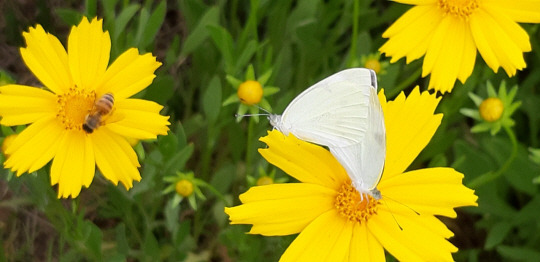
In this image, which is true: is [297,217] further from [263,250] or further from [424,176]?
[263,250]

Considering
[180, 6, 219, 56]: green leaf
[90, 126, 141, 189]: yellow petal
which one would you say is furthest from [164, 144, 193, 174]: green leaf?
[180, 6, 219, 56]: green leaf

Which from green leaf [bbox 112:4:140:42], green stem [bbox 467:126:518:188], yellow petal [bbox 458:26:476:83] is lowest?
green stem [bbox 467:126:518:188]

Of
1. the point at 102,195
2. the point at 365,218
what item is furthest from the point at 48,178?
the point at 365,218

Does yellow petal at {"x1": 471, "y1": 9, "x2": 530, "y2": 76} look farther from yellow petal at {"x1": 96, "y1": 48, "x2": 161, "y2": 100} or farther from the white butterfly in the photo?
yellow petal at {"x1": 96, "y1": 48, "x2": 161, "y2": 100}

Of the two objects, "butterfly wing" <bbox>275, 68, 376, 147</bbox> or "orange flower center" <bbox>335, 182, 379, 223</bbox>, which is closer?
"butterfly wing" <bbox>275, 68, 376, 147</bbox>

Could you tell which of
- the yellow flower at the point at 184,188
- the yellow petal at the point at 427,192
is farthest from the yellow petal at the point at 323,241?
the yellow flower at the point at 184,188

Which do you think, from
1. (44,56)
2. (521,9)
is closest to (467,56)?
(521,9)
